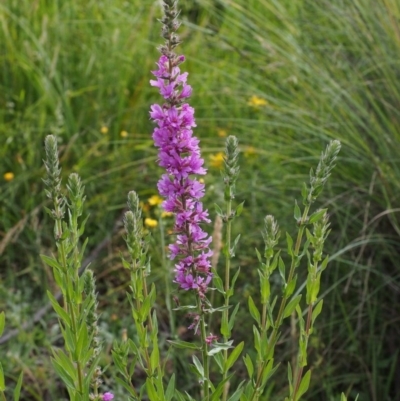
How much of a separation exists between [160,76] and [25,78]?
3056 millimetres

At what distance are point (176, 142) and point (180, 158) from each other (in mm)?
27

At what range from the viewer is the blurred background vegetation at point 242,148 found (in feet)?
9.88

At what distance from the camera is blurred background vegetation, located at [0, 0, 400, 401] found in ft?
9.88

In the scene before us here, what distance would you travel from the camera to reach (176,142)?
1352 millimetres

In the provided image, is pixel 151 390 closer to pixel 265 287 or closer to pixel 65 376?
pixel 65 376

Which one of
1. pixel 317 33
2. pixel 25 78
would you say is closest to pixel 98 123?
pixel 25 78

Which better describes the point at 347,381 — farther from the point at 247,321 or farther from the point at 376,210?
the point at 376,210

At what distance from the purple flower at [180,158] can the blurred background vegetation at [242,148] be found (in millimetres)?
1185

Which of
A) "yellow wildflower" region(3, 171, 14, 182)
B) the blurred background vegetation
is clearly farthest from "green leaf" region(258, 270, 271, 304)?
"yellow wildflower" region(3, 171, 14, 182)

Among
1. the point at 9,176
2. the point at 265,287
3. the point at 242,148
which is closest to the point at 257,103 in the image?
the point at 242,148

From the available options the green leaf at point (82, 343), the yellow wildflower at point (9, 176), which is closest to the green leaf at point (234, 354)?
the green leaf at point (82, 343)

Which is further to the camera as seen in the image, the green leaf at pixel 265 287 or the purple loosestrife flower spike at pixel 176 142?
the green leaf at pixel 265 287

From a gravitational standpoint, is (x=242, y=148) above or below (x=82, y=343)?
below

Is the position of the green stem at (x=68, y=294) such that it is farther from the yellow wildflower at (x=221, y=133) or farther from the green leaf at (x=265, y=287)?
the yellow wildflower at (x=221, y=133)
